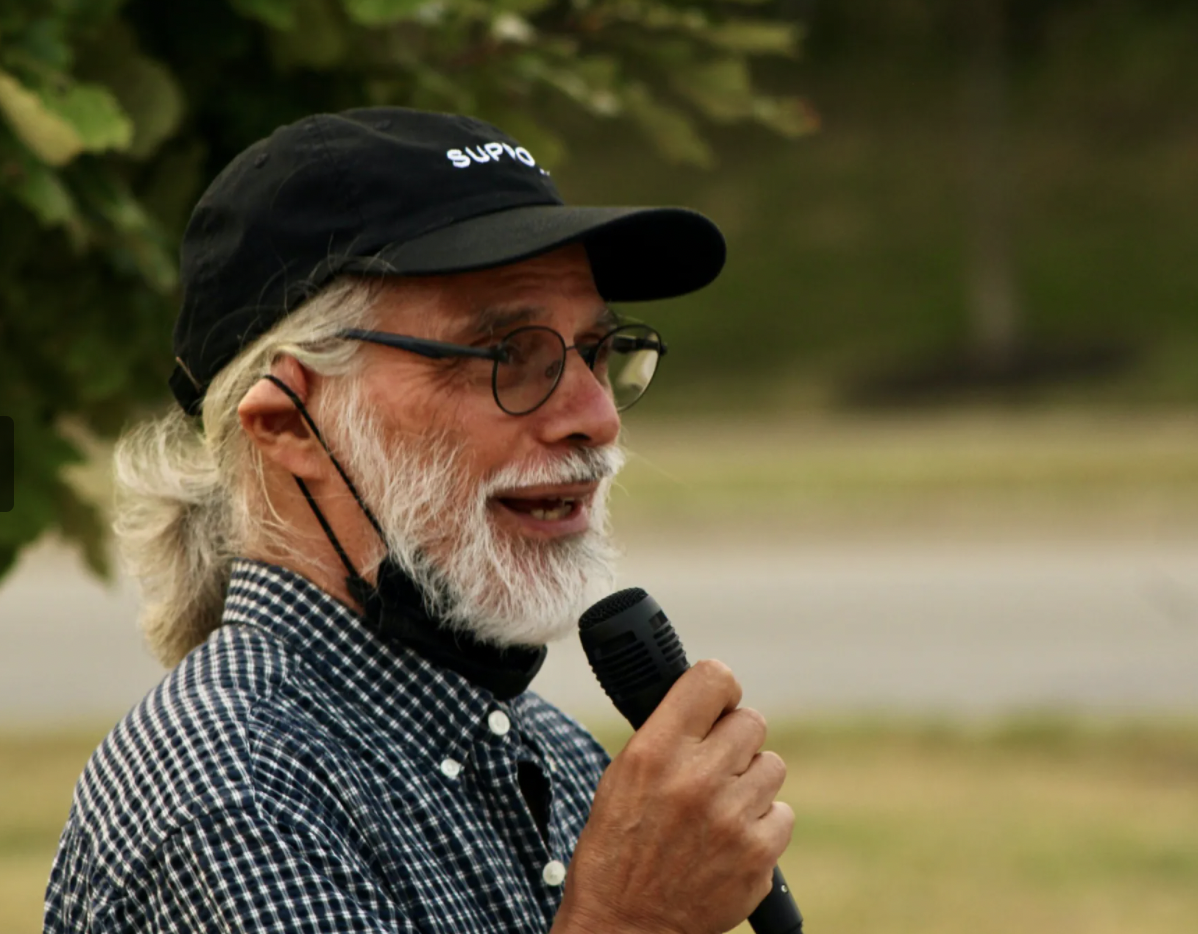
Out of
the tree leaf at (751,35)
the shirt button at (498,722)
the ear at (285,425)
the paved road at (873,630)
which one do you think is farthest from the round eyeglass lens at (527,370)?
the paved road at (873,630)

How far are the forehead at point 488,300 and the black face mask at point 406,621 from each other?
0.51ft

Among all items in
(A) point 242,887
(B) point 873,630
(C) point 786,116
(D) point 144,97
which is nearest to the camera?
A: (A) point 242,887

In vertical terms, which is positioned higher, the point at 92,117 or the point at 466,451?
the point at 92,117

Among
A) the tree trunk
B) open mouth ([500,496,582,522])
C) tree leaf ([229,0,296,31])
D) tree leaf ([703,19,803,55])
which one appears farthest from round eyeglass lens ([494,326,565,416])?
the tree trunk

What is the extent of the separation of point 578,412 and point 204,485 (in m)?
0.51

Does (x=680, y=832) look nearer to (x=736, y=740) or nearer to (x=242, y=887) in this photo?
(x=736, y=740)

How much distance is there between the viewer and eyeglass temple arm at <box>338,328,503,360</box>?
1.96 meters

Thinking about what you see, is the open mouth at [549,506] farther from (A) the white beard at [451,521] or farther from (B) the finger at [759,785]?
(B) the finger at [759,785]

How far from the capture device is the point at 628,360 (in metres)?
2.30

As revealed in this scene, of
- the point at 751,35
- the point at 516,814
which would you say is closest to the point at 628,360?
the point at 516,814

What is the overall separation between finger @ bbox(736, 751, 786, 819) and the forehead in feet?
1.87

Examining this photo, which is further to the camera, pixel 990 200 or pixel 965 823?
pixel 990 200

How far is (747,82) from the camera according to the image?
118 inches

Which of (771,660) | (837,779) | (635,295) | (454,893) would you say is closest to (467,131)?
(635,295)
